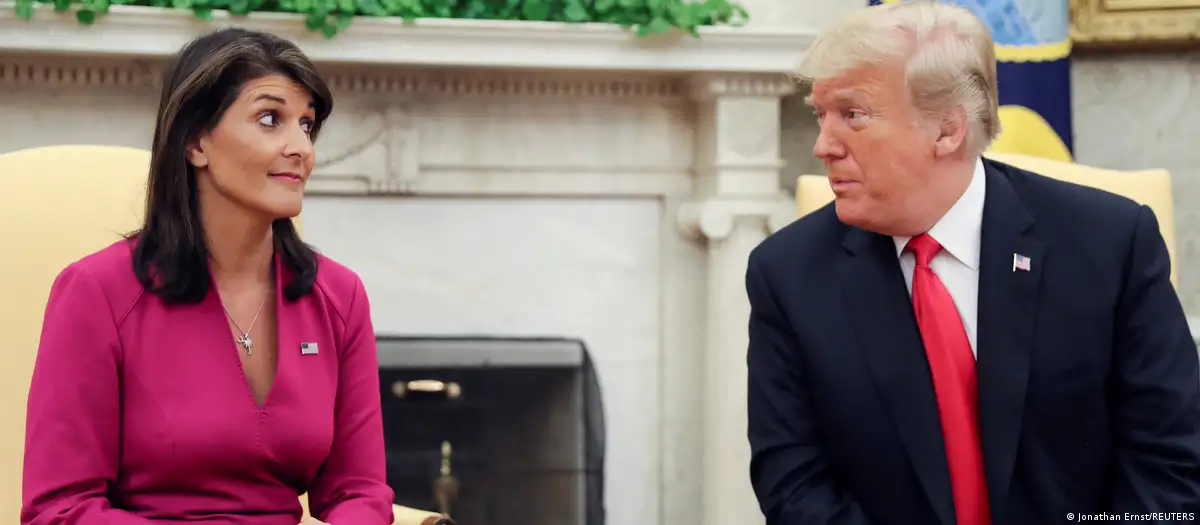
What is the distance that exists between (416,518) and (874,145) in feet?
2.53

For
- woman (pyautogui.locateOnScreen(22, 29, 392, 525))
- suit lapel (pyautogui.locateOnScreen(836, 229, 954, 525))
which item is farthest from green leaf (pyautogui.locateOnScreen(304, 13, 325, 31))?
suit lapel (pyautogui.locateOnScreen(836, 229, 954, 525))

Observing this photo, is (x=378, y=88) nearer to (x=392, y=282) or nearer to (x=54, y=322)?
(x=392, y=282)

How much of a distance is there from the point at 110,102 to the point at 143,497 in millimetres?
1465

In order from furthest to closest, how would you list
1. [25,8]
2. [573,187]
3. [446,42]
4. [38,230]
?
[573,187] → [446,42] → [25,8] → [38,230]

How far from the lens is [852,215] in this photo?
4.70ft

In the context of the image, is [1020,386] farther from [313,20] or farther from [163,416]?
[313,20]

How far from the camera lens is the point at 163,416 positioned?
134cm

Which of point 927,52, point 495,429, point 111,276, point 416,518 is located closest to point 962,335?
point 927,52

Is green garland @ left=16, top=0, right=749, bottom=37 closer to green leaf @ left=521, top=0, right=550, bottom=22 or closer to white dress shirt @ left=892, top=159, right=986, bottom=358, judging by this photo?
green leaf @ left=521, top=0, right=550, bottom=22

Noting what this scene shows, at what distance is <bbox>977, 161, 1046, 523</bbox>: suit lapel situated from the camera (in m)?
1.39

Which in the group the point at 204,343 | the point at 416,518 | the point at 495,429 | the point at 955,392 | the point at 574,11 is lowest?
the point at 495,429

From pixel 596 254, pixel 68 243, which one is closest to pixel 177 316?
pixel 68 243

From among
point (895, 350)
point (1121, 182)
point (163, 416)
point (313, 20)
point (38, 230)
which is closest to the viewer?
point (163, 416)

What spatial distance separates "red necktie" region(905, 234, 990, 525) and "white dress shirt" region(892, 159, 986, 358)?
0.02 metres
